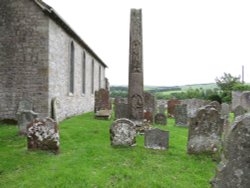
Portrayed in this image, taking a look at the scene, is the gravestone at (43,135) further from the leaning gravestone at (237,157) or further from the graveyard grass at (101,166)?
the leaning gravestone at (237,157)

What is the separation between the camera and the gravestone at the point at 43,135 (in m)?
8.68

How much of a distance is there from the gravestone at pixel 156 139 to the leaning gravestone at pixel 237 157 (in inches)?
224

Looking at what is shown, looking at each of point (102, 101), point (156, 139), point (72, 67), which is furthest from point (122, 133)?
point (72, 67)

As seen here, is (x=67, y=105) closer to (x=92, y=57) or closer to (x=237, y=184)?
(x=92, y=57)

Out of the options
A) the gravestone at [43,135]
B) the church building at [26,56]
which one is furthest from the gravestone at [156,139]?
the church building at [26,56]

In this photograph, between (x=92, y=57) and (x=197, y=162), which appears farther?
(x=92, y=57)

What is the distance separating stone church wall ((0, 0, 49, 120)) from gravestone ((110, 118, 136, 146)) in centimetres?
548

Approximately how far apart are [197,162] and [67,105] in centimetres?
1083

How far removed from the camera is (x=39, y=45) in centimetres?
1420

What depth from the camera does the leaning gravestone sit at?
3.71 meters

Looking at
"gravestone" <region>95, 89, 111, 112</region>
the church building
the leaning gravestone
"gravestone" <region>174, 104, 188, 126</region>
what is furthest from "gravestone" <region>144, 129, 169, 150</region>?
"gravestone" <region>95, 89, 111, 112</region>

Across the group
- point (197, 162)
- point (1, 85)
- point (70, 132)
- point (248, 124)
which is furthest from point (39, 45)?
point (248, 124)

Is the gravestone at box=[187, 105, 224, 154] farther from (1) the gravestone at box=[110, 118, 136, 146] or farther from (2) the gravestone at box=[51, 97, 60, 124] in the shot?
(2) the gravestone at box=[51, 97, 60, 124]

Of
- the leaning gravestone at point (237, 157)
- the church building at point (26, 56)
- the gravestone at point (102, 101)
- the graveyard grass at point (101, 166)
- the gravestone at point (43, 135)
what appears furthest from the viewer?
the gravestone at point (102, 101)
